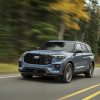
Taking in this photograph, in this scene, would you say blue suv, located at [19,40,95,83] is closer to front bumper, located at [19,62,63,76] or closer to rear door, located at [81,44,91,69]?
front bumper, located at [19,62,63,76]

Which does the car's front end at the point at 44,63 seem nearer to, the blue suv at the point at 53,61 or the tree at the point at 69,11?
the blue suv at the point at 53,61

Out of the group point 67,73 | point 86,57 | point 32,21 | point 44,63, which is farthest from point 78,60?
point 32,21

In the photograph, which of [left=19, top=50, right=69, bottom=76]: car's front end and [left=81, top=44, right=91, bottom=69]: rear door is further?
[left=81, top=44, right=91, bottom=69]: rear door

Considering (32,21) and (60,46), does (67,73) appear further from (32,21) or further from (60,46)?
(32,21)

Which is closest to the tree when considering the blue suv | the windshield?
the windshield

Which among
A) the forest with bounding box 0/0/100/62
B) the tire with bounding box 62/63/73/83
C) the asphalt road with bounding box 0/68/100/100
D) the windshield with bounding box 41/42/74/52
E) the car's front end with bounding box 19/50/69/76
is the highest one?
the forest with bounding box 0/0/100/62

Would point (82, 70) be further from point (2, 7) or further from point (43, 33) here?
point (2, 7)

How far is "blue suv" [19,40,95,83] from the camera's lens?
15691 mm

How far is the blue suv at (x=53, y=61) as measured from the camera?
15.7 meters

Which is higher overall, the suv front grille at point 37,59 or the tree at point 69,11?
the tree at point 69,11

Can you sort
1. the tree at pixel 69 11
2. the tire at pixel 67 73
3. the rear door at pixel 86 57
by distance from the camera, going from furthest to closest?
the tree at pixel 69 11, the rear door at pixel 86 57, the tire at pixel 67 73

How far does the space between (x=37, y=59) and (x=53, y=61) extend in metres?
→ 0.62

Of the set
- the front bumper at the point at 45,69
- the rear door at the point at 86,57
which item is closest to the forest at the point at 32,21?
the rear door at the point at 86,57

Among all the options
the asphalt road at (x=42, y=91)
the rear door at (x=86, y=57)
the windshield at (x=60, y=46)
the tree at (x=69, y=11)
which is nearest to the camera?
the asphalt road at (x=42, y=91)
